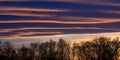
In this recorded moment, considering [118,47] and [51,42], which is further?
[51,42]

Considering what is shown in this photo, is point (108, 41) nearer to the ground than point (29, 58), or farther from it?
farther from it

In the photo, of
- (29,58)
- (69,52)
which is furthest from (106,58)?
(29,58)

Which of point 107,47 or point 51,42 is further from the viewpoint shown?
point 51,42

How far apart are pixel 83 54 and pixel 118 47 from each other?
9911 mm

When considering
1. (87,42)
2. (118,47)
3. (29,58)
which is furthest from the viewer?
(29,58)

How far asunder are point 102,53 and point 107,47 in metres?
2.05

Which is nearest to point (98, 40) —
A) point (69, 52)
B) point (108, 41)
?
point (108, 41)

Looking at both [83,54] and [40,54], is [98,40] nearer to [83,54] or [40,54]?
[83,54]

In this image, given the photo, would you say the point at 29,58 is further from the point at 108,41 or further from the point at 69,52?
the point at 108,41

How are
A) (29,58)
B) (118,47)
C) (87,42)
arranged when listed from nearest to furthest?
(118,47), (87,42), (29,58)

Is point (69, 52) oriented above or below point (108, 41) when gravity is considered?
below

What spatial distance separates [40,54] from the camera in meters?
102

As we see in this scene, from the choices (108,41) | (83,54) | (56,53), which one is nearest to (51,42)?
(56,53)

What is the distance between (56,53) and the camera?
4035 inches
